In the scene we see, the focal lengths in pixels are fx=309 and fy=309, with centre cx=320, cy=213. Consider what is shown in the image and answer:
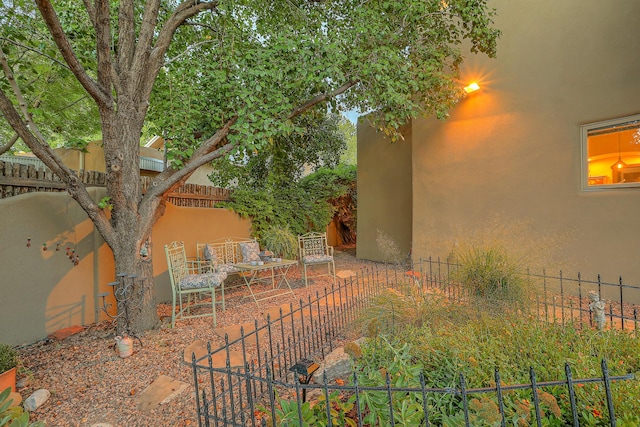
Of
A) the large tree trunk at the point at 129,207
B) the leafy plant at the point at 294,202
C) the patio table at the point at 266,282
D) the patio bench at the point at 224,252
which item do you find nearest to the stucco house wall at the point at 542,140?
the patio table at the point at 266,282

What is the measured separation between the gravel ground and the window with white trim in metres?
4.99

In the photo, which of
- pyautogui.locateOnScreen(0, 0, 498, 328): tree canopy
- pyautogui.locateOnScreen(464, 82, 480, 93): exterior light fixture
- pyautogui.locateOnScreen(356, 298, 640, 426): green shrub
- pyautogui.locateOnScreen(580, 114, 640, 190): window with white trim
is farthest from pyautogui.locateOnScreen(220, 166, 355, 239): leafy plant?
pyautogui.locateOnScreen(580, 114, 640, 190): window with white trim

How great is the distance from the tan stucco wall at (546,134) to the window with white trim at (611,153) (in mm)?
97

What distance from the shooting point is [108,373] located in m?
2.70

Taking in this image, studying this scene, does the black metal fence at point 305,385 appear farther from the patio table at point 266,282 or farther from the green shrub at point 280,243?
the green shrub at point 280,243

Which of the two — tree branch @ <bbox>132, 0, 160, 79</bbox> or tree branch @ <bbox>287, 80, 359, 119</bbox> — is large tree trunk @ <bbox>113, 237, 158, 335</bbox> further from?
tree branch @ <bbox>287, 80, 359, 119</bbox>

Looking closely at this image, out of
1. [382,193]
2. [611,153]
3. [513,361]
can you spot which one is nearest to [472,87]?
[611,153]

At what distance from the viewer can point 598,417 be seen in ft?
5.11

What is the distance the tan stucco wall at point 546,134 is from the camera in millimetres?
4086

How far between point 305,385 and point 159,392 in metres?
1.60

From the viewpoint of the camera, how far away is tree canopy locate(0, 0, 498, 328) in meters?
3.30

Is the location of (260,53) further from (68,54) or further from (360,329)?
(360,329)

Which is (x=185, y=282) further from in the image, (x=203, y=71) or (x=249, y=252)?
(x=203, y=71)

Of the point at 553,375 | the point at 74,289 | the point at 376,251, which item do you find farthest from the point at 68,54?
the point at 376,251
